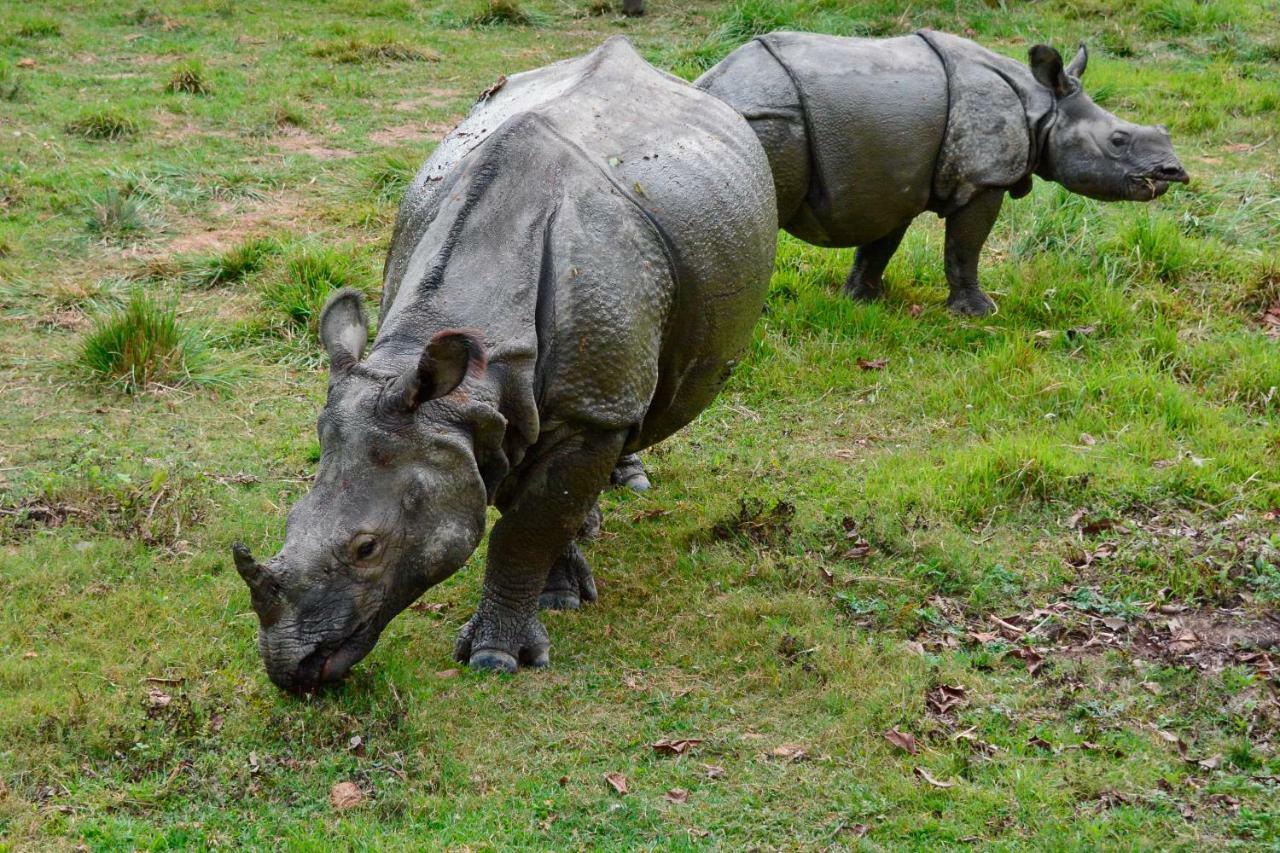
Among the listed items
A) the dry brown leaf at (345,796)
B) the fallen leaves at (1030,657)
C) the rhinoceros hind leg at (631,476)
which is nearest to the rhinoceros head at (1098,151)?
the rhinoceros hind leg at (631,476)

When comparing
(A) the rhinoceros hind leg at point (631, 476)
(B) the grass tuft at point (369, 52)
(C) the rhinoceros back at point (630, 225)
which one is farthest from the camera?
(B) the grass tuft at point (369, 52)

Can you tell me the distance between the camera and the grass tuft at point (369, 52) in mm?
15172

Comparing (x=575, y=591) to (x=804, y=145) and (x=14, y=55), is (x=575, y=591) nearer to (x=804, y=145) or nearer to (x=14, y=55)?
(x=804, y=145)

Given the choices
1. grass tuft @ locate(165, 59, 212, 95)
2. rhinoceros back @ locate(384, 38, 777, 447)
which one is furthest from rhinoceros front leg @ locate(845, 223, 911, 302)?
grass tuft @ locate(165, 59, 212, 95)

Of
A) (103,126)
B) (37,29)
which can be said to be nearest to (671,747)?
(103,126)

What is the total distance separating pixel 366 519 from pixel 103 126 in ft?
29.4

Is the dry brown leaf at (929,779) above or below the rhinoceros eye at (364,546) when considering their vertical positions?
below

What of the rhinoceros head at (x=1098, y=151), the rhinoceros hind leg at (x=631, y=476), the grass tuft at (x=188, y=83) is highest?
the rhinoceros head at (x=1098, y=151)

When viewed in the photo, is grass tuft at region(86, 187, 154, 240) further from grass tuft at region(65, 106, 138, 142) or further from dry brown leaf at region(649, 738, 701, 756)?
dry brown leaf at region(649, 738, 701, 756)

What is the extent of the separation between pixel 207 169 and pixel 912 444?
6.64 m

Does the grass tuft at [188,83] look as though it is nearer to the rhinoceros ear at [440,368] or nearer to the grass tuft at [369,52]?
the grass tuft at [369,52]

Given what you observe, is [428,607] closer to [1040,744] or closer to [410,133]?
[1040,744]

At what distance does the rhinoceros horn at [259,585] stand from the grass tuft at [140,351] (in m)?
3.93

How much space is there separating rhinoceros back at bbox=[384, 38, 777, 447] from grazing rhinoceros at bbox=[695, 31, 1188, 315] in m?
1.82
